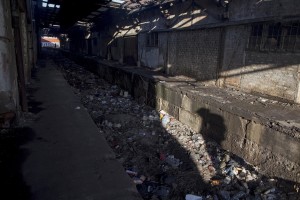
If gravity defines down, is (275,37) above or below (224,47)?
above

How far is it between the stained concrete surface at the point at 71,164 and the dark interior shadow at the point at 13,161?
0.05 metres

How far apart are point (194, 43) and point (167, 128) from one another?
131 inches

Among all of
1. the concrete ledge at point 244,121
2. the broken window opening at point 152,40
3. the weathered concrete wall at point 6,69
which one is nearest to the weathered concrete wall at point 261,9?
the concrete ledge at point 244,121

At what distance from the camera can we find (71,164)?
8.29ft

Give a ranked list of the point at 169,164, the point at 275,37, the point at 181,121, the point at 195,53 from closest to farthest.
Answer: the point at 169,164
the point at 275,37
the point at 181,121
the point at 195,53

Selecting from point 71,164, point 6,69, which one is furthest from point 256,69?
point 6,69

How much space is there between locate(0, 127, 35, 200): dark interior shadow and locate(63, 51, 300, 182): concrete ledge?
3.48 m

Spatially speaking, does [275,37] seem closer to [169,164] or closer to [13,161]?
[169,164]

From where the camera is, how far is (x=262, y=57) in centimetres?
544

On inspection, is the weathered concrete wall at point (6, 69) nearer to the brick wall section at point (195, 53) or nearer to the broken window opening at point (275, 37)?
the broken window opening at point (275, 37)

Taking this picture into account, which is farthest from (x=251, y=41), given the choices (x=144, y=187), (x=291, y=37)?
(x=144, y=187)

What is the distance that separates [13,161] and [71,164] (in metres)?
0.64

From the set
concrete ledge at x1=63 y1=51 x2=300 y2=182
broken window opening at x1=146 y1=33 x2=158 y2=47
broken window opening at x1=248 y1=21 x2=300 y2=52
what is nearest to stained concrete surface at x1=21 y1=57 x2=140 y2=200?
concrete ledge at x1=63 y1=51 x2=300 y2=182

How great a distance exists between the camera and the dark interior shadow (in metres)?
2.04
